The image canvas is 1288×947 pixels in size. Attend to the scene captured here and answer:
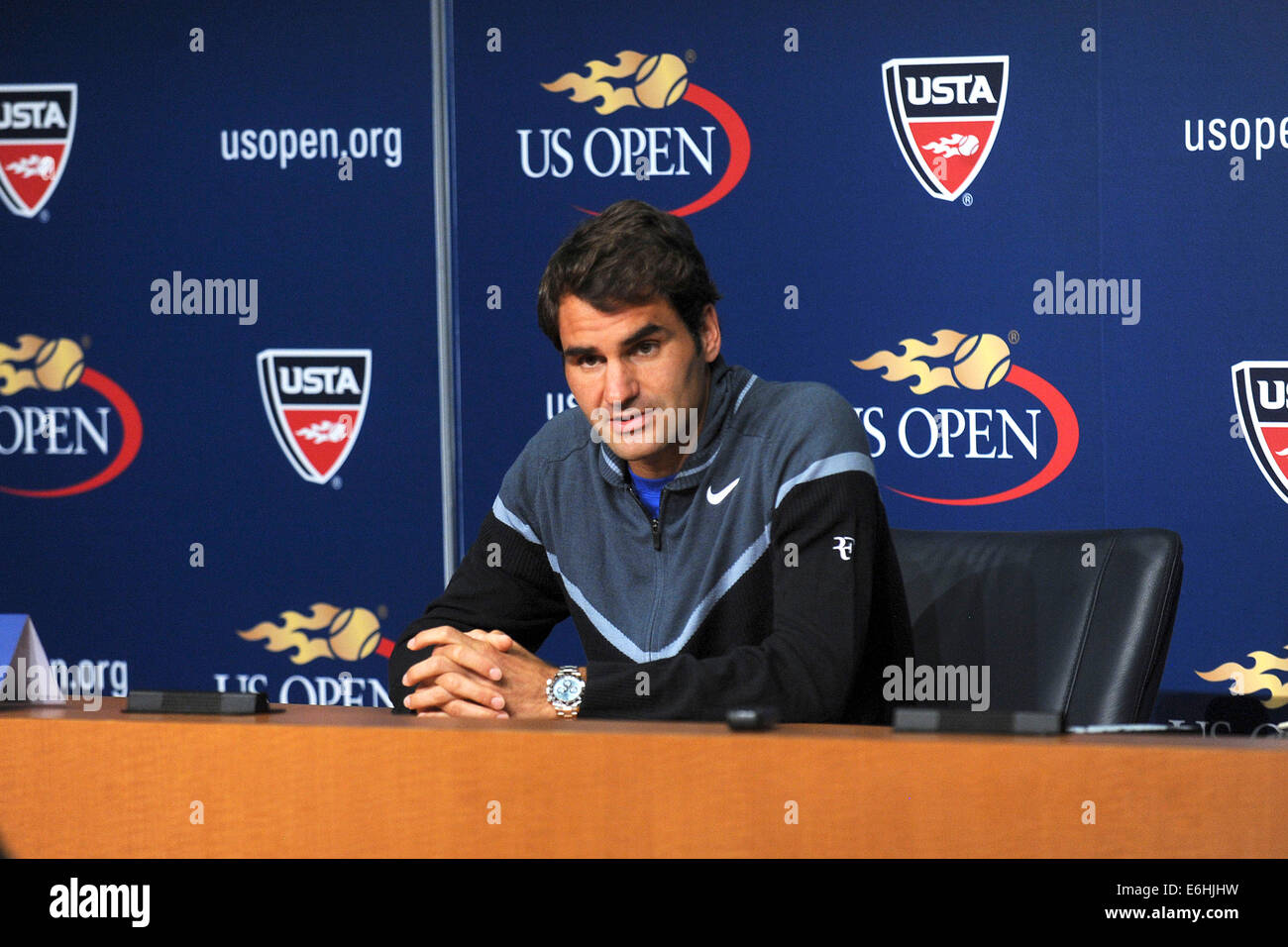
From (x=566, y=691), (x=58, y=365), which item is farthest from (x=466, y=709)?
(x=58, y=365)

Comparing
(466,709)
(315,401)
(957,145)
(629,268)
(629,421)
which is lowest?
(466,709)

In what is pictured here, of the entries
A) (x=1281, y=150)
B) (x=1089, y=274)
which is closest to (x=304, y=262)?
(x=1089, y=274)

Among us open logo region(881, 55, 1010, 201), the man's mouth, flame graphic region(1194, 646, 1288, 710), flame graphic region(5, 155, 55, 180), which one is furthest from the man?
flame graphic region(5, 155, 55, 180)

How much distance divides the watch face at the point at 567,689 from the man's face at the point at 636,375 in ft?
1.36

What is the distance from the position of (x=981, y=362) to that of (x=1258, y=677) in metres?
0.99

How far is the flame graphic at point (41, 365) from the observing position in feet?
12.3

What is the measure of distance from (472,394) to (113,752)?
7.70 feet

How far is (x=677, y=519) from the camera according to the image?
2.09 meters

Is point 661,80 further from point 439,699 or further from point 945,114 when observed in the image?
point 439,699

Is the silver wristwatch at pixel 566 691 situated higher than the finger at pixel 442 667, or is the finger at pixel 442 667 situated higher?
the finger at pixel 442 667

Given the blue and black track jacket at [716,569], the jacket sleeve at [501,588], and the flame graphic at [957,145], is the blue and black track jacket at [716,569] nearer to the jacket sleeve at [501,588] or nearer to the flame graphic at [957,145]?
the jacket sleeve at [501,588]

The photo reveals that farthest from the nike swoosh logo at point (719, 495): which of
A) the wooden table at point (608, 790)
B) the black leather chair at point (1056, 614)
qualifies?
the wooden table at point (608, 790)

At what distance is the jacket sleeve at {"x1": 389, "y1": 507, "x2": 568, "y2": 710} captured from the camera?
86.1 inches

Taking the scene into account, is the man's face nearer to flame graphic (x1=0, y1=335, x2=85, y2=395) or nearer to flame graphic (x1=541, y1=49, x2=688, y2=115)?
flame graphic (x1=541, y1=49, x2=688, y2=115)
